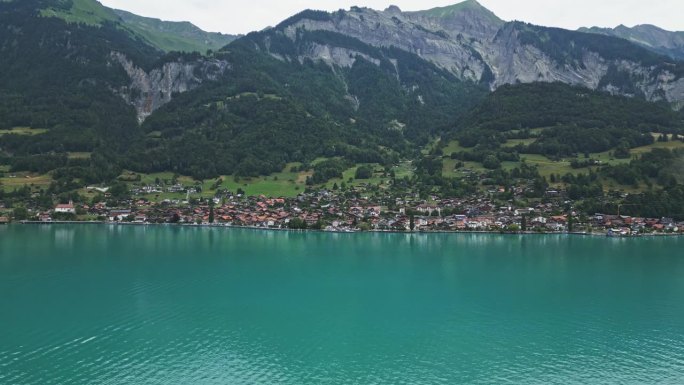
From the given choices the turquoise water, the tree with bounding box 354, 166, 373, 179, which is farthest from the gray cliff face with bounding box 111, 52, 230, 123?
the turquoise water

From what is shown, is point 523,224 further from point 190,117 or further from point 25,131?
point 25,131

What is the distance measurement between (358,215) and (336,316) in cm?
6163

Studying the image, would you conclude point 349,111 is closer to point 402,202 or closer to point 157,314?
point 402,202

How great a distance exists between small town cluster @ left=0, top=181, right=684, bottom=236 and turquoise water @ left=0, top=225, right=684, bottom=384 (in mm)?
22355

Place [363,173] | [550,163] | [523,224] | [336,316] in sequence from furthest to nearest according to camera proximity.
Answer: [363,173]
[550,163]
[523,224]
[336,316]

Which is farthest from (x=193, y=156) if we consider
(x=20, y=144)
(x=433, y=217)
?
(x=433, y=217)

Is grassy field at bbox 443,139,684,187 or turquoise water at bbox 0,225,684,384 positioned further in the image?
grassy field at bbox 443,139,684,187

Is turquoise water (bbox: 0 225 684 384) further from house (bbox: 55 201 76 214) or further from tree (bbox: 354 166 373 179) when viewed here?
tree (bbox: 354 166 373 179)

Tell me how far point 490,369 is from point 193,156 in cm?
11609

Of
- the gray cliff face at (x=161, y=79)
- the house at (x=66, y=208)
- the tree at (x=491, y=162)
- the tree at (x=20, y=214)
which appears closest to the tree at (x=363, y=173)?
the tree at (x=491, y=162)

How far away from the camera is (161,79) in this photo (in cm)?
18925

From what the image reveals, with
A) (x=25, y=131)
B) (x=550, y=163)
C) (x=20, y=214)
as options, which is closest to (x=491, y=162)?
(x=550, y=163)

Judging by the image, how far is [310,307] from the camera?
3981cm

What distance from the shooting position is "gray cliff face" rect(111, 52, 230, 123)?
183875mm
